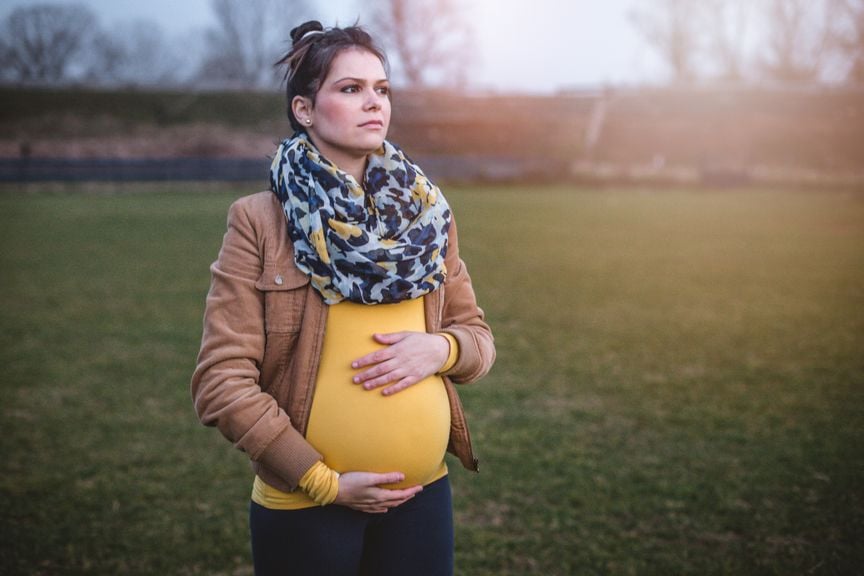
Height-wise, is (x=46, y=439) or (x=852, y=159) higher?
(x=852, y=159)

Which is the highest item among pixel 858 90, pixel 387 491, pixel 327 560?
pixel 858 90

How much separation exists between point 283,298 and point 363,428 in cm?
39

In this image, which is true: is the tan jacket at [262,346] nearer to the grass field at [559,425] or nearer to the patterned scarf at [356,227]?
the patterned scarf at [356,227]

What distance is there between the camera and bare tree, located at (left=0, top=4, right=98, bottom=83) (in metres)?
54.1

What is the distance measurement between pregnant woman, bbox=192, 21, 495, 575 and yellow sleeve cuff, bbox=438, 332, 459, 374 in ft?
→ 0.04

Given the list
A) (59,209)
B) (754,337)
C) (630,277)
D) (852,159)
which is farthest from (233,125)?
(754,337)

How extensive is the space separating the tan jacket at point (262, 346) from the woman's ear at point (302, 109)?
0.67 feet

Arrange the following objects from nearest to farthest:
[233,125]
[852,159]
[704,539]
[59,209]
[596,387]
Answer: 1. [704,539]
2. [596,387]
3. [59,209]
4. [852,159]
5. [233,125]

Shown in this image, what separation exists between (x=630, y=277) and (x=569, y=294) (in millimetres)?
1526

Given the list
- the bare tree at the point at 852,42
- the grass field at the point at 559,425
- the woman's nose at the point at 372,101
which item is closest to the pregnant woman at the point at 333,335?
the woman's nose at the point at 372,101

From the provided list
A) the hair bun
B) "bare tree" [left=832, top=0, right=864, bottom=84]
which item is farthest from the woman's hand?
"bare tree" [left=832, top=0, right=864, bottom=84]

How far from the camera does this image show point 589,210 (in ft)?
63.0

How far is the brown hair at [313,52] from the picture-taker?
5.69 feet

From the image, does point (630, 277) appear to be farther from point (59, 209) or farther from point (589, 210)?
point (59, 209)
